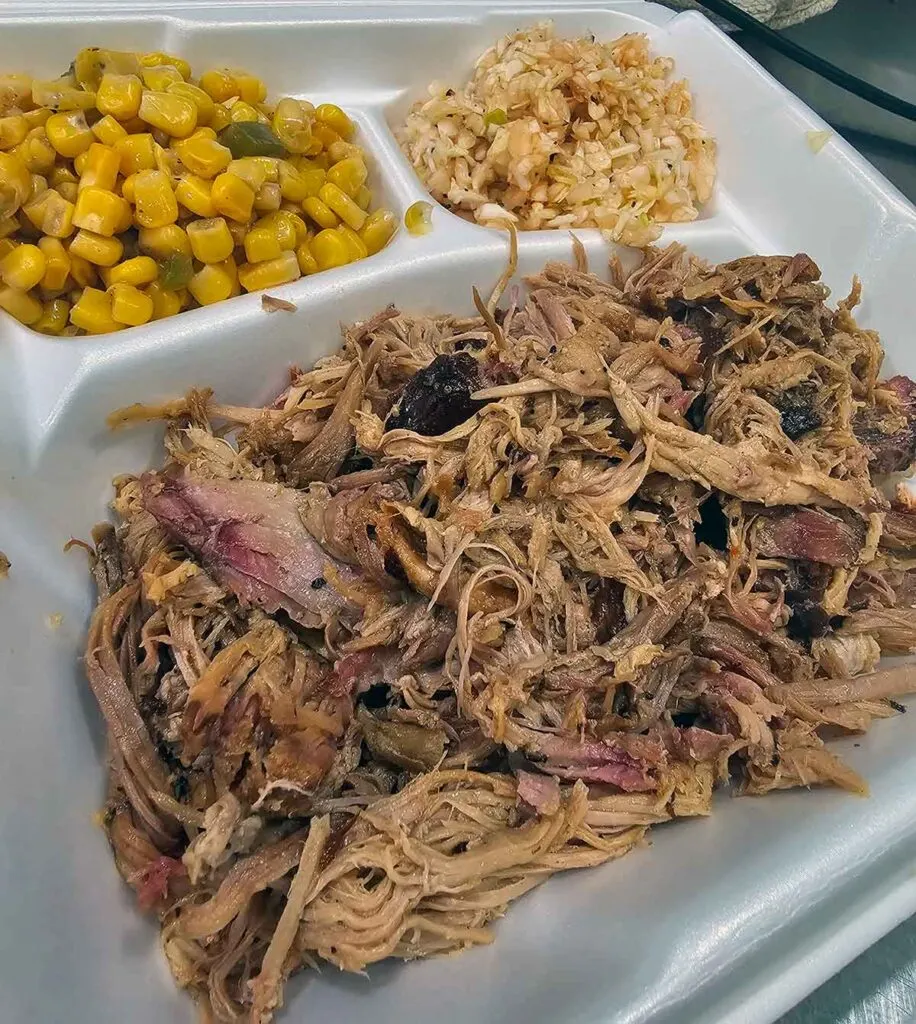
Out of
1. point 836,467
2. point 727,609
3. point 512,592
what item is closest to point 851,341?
point 836,467

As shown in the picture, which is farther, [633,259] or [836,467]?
[633,259]

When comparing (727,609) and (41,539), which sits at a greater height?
(727,609)

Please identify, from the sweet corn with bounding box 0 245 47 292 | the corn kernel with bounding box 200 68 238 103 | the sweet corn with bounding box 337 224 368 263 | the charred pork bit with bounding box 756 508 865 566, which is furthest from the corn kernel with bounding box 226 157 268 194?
the charred pork bit with bounding box 756 508 865 566

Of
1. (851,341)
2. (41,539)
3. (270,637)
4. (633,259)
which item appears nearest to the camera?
(270,637)

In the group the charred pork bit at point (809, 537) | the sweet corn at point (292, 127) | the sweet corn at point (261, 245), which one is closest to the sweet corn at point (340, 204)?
the sweet corn at point (292, 127)

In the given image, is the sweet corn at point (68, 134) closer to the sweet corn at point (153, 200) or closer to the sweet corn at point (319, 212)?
the sweet corn at point (153, 200)

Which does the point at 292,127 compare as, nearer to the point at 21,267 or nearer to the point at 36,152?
the point at 36,152

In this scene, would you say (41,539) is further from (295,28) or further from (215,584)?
(295,28)
